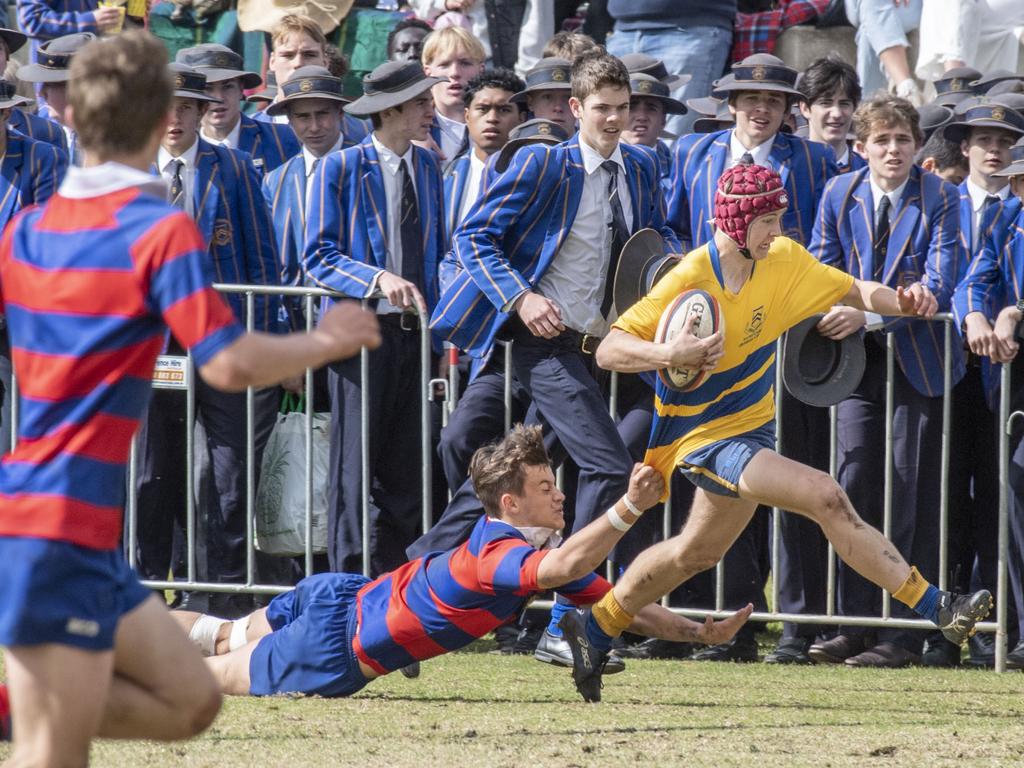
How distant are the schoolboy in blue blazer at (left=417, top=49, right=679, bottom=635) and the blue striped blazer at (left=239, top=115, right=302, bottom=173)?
2274 mm

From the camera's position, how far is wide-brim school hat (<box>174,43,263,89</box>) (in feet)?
31.5

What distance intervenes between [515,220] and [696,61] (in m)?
3.90

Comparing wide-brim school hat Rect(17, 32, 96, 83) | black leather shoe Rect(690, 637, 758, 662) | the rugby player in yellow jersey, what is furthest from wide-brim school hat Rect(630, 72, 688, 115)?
black leather shoe Rect(690, 637, 758, 662)

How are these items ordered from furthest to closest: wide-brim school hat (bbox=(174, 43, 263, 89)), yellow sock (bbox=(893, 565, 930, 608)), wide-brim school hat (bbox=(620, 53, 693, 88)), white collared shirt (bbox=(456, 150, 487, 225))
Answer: wide-brim school hat (bbox=(620, 53, 693, 88)) → wide-brim school hat (bbox=(174, 43, 263, 89)) → white collared shirt (bbox=(456, 150, 487, 225)) → yellow sock (bbox=(893, 565, 930, 608))

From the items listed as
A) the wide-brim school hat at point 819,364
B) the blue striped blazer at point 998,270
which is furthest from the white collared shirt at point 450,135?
the blue striped blazer at point 998,270

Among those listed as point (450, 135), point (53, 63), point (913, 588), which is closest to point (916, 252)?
point (913, 588)

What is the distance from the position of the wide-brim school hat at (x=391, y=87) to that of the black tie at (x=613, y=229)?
45.5 inches

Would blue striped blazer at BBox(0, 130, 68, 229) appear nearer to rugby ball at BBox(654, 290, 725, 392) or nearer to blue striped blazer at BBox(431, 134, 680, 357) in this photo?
blue striped blazer at BBox(431, 134, 680, 357)

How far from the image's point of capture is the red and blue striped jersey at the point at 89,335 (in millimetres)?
3707

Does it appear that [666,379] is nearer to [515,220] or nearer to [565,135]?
[515,220]

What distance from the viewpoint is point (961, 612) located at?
20.8 feet

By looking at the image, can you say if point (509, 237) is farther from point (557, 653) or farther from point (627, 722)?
point (627, 722)

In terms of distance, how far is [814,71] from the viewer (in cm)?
919

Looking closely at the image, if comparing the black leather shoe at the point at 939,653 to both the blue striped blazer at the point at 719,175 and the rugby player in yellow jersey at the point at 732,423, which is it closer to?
the rugby player in yellow jersey at the point at 732,423
